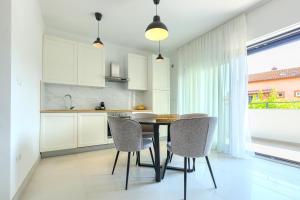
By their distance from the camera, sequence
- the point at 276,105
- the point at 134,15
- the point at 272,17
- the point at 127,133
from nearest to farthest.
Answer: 1. the point at 127,133
2. the point at 272,17
3. the point at 134,15
4. the point at 276,105

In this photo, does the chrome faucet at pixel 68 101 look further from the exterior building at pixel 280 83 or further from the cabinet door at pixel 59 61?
the exterior building at pixel 280 83

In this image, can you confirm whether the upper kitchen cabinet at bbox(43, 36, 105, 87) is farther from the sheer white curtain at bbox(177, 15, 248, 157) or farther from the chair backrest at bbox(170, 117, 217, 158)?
the chair backrest at bbox(170, 117, 217, 158)

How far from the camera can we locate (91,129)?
3492 millimetres

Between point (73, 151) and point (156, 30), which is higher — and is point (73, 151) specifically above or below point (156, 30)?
below

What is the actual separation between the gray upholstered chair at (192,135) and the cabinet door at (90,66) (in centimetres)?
265

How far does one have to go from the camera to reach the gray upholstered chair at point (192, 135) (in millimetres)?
1678

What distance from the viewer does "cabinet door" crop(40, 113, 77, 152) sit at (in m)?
2.99

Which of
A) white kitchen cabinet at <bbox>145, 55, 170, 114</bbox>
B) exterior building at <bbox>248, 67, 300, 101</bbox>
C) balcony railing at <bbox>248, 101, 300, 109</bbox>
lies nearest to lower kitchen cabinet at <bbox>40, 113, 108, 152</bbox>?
white kitchen cabinet at <bbox>145, 55, 170, 114</bbox>

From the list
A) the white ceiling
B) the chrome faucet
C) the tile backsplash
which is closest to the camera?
the white ceiling

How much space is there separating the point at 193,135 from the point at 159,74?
311 centimetres

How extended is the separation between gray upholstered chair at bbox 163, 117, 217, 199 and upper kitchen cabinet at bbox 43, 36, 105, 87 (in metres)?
2.68

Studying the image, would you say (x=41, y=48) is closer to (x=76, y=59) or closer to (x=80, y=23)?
(x=76, y=59)

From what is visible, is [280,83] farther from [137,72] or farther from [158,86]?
[137,72]

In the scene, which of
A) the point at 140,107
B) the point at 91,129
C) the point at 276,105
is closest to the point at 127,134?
the point at 91,129
